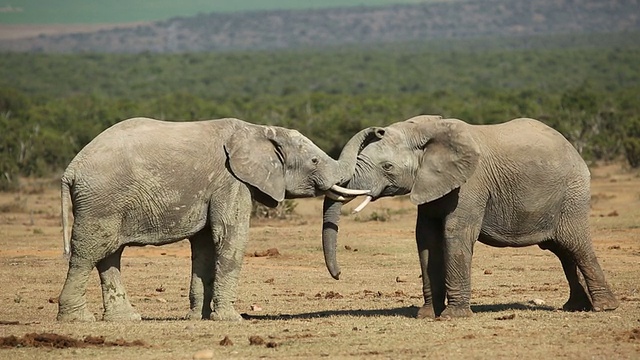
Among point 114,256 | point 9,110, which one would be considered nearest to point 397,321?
point 114,256

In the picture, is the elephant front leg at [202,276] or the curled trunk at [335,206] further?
the elephant front leg at [202,276]

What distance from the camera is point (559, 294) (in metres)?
16.0

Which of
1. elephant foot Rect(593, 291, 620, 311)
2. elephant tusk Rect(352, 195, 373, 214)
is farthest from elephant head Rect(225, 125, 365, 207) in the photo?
elephant foot Rect(593, 291, 620, 311)

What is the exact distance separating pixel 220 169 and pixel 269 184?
55 cm

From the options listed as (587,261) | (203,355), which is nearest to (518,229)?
(587,261)

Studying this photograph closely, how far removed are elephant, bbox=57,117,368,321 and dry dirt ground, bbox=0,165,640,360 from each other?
0.52 m

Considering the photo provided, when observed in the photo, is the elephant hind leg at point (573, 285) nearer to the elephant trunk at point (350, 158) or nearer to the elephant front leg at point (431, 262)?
the elephant front leg at point (431, 262)

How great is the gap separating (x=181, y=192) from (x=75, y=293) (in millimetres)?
1503

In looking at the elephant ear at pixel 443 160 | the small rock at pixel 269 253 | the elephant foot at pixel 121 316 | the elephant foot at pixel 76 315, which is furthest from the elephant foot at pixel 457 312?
the small rock at pixel 269 253

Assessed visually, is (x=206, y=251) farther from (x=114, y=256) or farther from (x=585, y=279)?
(x=585, y=279)

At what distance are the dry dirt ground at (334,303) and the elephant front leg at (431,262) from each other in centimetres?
31

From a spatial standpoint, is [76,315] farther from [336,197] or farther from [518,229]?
[518,229]

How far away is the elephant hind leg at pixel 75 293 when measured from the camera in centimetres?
1352

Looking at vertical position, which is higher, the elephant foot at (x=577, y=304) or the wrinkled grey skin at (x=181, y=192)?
the wrinkled grey skin at (x=181, y=192)
